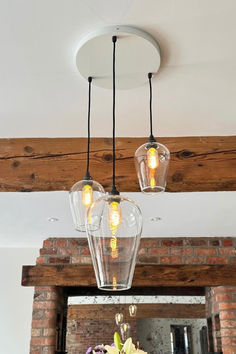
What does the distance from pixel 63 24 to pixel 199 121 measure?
35.0 inches

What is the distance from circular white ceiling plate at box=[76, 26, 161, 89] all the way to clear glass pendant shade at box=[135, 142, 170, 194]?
0.34 m

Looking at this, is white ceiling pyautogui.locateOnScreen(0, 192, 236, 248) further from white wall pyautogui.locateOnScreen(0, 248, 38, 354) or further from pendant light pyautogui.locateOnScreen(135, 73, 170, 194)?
pendant light pyautogui.locateOnScreen(135, 73, 170, 194)

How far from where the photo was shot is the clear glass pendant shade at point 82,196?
1.51 m

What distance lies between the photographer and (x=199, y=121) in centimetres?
202

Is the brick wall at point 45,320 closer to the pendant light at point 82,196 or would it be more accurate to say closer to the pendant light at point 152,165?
the pendant light at point 82,196

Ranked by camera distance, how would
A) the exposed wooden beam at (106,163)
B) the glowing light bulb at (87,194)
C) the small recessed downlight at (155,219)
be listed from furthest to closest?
the small recessed downlight at (155,219), the exposed wooden beam at (106,163), the glowing light bulb at (87,194)

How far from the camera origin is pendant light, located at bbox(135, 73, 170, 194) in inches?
57.3

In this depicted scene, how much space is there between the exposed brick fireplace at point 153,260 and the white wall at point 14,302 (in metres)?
0.30

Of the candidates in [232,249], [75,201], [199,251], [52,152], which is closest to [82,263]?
[199,251]

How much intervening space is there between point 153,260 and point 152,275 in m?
0.20

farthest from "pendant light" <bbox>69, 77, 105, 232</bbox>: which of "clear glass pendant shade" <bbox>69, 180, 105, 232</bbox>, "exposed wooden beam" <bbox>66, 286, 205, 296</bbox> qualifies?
"exposed wooden beam" <bbox>66, 286, 205, 296</bbox>

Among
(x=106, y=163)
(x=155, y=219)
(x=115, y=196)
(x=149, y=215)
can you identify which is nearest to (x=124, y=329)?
(x=155, y=219)

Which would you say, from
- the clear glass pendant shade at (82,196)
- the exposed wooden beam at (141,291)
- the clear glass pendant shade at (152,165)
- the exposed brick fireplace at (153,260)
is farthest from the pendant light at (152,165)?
the exposed wooden beam at (141,291)

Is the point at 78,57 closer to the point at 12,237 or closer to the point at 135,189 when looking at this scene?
the point at 135,189
